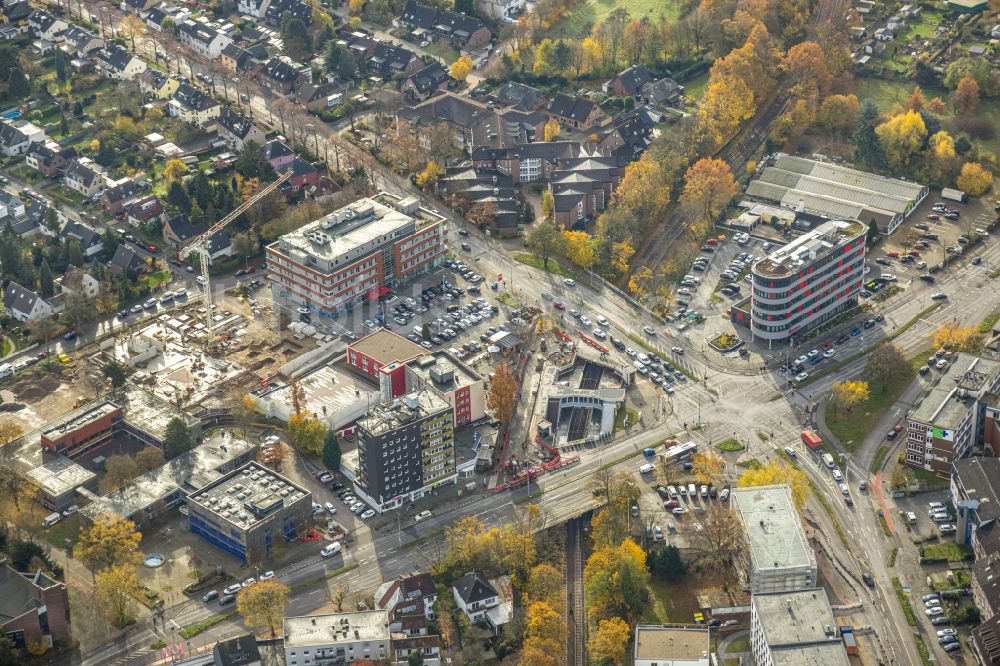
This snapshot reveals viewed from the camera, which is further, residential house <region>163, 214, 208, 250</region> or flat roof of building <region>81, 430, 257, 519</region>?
residential house <region>163, 214, 208, 250</region>

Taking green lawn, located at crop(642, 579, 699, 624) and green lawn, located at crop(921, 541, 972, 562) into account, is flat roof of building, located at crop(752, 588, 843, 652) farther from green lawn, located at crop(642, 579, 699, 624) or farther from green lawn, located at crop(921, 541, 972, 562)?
green lawn, located at crop(921, 541, 972, 562)

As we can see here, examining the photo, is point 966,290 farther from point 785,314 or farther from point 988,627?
point 988,627

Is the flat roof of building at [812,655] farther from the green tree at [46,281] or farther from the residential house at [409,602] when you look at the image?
the green tree at [46,281]

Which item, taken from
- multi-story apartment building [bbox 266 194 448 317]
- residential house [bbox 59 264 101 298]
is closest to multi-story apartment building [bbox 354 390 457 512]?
multi-story apartment building [bbox 266 194 448 317]

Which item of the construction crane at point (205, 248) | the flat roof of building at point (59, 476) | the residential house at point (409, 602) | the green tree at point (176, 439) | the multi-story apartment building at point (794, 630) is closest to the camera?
the multi-story apartment building at point (794, 630)

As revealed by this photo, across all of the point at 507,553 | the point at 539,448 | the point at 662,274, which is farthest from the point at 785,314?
Result: the point at 507,553

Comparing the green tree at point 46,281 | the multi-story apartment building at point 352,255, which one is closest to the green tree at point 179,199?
the multi-story apartment building at point 352,255
